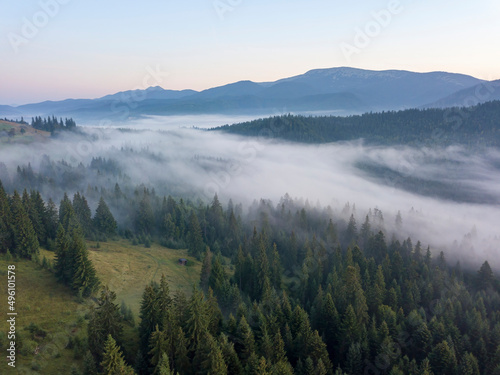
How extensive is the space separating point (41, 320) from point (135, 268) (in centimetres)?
3510

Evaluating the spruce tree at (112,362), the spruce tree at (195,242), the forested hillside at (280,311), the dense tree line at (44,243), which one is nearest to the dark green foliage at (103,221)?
the forested hillside at (280,311)

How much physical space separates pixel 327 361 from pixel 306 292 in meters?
31.7

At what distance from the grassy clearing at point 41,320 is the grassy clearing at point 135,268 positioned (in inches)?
388

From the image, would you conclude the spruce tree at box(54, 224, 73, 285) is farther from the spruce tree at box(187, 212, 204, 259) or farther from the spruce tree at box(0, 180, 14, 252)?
the spruce tree at box(187, 212, 204, 259)

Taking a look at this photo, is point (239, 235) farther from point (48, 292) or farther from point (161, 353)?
point (161, 353)

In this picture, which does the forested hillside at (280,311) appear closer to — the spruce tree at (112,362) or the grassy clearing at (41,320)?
the spruce tree at (112,362)

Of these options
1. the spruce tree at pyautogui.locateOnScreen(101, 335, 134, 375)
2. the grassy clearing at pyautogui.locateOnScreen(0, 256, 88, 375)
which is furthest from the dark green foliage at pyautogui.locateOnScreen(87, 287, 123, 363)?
the spruce tree at pyautogui.locateOnScreen(101, 335, 134, 375)

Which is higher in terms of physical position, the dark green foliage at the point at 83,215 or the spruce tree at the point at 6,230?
the spruce tree at the point at 6,230

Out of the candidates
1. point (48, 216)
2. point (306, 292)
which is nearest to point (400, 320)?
point (306, 292)

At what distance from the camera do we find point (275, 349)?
4512 cm

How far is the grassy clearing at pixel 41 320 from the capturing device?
124 ft

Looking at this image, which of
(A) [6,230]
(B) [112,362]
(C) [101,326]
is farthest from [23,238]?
(B) [112,362]

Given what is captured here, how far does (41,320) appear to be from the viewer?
146 ft

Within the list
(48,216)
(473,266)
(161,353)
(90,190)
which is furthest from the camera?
(90,190)
